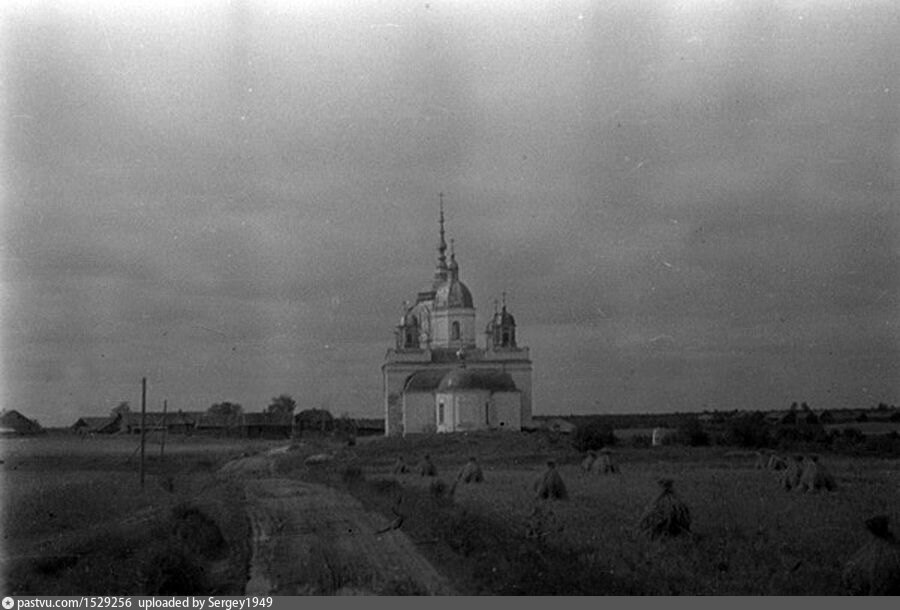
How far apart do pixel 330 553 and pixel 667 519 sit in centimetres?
542

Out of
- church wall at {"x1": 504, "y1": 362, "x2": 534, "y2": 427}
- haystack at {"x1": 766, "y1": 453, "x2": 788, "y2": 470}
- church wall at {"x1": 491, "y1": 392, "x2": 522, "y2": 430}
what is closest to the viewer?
haystack at {"x1": 766, "y1": 453, "x2": 788, "y2": 470}

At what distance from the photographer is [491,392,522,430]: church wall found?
6250cm

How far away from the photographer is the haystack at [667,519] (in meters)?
16.6

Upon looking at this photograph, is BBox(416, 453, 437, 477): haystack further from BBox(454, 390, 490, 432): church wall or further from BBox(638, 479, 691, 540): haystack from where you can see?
BBox(454, 390, 490, 432): church wall

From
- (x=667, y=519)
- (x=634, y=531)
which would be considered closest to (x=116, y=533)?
(x=634, y=531)

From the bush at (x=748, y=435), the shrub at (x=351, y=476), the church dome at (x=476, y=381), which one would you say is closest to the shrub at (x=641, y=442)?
the bush at (x=748, y=435)

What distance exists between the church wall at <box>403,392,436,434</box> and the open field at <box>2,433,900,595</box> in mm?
27649

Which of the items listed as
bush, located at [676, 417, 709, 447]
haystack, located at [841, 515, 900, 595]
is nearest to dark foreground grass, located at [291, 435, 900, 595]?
haystack, located at [841, 515, 900, 595]

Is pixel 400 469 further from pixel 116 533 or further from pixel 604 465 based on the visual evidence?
pixel 116 533

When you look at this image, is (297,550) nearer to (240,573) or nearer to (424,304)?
(240,573)

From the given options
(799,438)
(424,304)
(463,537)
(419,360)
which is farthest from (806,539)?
(424,304)

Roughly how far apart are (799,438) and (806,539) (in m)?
39.0

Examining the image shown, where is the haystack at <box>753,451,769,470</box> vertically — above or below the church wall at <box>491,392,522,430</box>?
below

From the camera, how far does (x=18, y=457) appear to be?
39219mm
